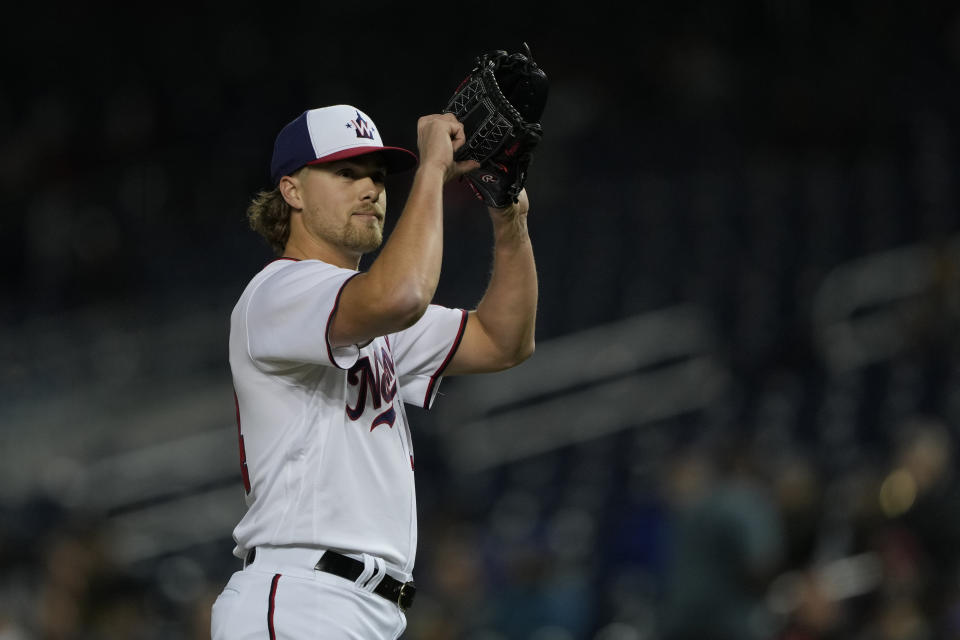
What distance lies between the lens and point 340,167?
2.76m

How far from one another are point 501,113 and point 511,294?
1.66ft

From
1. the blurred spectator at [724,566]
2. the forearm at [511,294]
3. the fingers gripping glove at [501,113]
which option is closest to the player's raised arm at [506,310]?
the forearm at [511,294]

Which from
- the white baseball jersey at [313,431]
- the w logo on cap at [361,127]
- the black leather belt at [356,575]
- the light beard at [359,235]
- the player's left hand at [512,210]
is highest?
the w logo on cap at [361,127]

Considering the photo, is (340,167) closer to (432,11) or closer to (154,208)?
(154,208)

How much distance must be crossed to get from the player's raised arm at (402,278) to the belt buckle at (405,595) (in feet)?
1.74

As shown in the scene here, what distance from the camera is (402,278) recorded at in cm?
237

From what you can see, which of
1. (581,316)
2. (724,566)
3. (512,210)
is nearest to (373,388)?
(512,210)

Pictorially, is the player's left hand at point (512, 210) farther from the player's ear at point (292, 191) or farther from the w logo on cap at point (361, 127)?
the player's ear at point (292, 191)

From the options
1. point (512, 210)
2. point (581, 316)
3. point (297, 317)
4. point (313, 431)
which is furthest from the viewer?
point (581, 316)

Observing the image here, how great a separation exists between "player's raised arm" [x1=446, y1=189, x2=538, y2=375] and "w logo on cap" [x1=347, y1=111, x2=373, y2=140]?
32 centimetres

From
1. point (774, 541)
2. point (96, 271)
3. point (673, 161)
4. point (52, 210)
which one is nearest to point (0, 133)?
point (52, 210)

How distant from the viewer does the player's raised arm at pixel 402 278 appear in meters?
2.38

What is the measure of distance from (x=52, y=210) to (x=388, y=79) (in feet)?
11.4

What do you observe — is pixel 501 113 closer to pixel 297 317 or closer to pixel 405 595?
pixel 297 317
